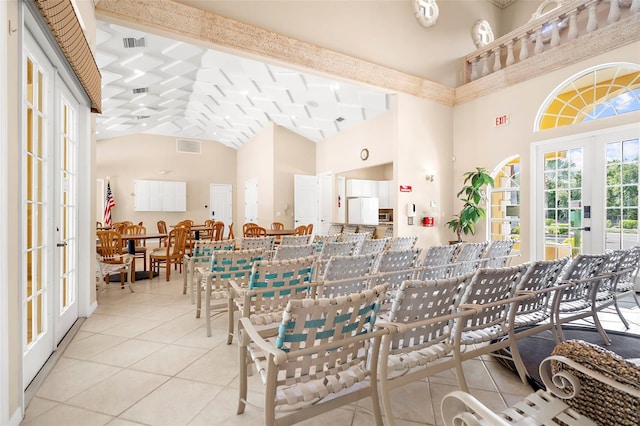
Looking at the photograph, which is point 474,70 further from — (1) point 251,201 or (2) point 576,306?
(1) point 251,201

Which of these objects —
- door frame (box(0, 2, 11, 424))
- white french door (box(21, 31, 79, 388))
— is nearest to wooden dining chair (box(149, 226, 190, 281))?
white french door (box(21, 31, 79, 388))

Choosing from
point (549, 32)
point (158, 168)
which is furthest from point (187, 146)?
point (549, 32)

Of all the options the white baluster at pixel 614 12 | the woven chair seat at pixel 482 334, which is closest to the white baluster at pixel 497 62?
the white baluster at pixel 614 12

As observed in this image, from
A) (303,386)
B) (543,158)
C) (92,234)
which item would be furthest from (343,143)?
(303,386)

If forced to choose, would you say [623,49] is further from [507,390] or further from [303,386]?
[303,386]

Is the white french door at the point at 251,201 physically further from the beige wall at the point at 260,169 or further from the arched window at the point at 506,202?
the arched window at the point at 506,202

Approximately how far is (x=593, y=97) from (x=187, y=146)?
39.3ft

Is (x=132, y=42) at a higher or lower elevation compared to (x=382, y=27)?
lower

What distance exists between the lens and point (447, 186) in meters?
7.31

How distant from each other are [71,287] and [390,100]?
6.71 m

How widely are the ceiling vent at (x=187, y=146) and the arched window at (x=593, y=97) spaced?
11104 mm

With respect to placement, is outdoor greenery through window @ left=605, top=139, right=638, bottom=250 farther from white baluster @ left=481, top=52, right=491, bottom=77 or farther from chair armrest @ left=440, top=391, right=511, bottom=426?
chair armrest @ left=440, top=391, right=511, bottom=426

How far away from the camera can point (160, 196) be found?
38.8ft

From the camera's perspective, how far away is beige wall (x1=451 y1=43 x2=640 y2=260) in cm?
508
